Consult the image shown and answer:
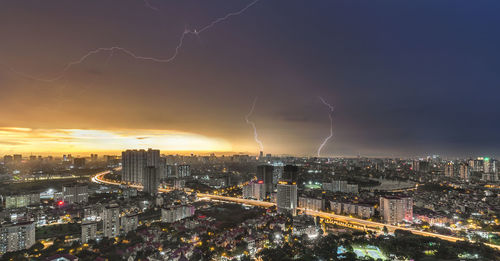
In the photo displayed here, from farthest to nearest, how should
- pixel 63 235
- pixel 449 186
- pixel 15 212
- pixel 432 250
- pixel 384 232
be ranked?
1. pixel 449 186
2. pixel 15 212
3. pixel 384 232
4. pixel 63 235
5. pixel 432 250

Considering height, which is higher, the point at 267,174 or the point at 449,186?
the point at 267,174

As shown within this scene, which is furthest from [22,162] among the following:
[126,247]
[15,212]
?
[126,247]

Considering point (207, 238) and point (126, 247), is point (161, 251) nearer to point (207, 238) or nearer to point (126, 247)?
point (126, 247)

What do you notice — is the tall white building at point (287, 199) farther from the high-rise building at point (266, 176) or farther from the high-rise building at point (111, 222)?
the high-rise building at point (111, 222)

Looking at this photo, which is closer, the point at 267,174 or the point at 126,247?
the point at 126,247

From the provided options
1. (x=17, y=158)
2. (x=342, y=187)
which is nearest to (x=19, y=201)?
(x=342, y=187)

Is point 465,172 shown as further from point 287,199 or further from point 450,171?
point 287,199

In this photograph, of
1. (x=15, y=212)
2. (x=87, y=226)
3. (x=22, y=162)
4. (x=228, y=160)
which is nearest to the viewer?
(x=87, y=226)
